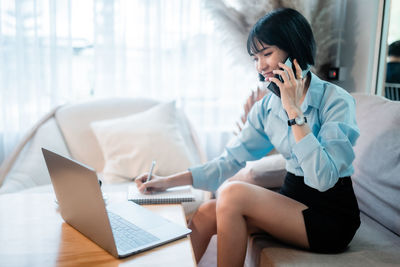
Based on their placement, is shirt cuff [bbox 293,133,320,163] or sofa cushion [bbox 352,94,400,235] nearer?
shirt cuff [bbox 293,133,320,163]

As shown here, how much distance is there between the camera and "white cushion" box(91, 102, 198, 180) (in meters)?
2.11

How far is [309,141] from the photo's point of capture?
1.15 meters

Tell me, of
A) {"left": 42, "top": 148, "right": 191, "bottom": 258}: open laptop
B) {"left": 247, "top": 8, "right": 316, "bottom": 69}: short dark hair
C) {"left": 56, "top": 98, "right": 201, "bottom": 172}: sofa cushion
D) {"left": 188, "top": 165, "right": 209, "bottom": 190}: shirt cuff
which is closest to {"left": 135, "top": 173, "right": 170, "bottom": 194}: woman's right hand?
{"left": 188, "top": 165, "right": 209, "bottom": 190}: shirt cuff

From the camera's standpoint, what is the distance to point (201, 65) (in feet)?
8.80

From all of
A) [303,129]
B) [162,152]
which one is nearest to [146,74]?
[162,152]

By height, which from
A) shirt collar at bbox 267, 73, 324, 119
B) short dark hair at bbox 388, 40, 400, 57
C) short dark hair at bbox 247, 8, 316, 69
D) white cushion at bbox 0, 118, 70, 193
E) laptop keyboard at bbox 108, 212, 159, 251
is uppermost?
short dark hair at bbox 247, 8, 316, 69

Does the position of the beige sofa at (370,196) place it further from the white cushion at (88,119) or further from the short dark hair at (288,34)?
the white cushion at (88,119)

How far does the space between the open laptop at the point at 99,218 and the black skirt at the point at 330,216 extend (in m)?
0.44

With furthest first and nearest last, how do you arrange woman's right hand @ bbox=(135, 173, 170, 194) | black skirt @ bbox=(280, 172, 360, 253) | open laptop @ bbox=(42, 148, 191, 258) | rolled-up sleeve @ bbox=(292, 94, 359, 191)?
woman's right hand @ bbox=(135, 173, 170, 194), black skirt @ bbox=(280, 172, 360, 253), rolled-up sleeve @ bbox=(292, 94, 359, 191), open laptop @ bbox=(42, 148, 191, 258)

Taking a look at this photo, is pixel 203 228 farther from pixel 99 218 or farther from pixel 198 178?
pixel 99 218

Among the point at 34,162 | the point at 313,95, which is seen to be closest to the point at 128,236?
the point at 313,95

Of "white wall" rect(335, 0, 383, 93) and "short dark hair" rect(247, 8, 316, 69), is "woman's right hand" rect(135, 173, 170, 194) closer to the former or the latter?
"short dark hair" rect(247, 8, 316, 69)

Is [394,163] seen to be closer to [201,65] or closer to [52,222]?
[52,222]

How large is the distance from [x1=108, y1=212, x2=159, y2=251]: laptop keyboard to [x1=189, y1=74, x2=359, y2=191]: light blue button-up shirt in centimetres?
47
